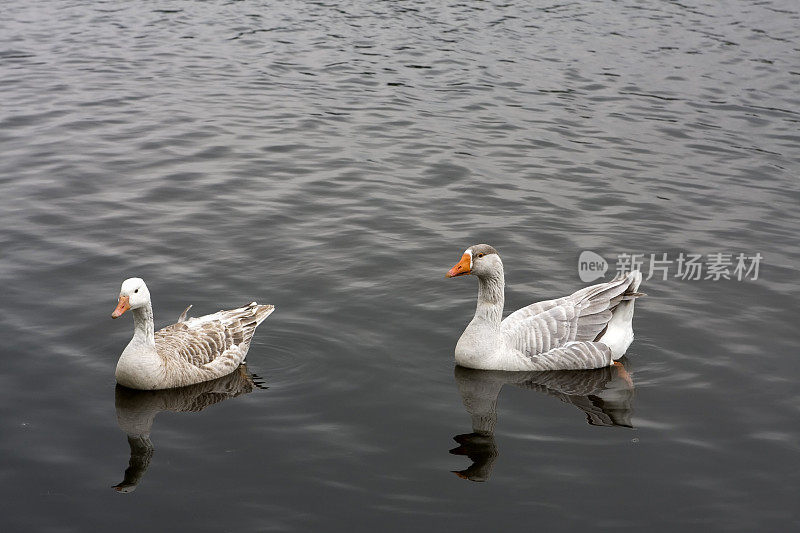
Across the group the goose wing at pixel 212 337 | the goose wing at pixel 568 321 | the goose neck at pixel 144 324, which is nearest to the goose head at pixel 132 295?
the goose neck at pixel 144 324

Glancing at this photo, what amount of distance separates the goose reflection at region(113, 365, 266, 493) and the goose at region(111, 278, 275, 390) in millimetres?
99

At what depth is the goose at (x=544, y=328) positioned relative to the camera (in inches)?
483

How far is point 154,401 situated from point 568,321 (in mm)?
5598

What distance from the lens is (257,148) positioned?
69.1 feet

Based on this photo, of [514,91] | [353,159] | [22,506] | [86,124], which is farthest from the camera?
[514,91]

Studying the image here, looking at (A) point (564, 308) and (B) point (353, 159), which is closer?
(A) point (564, 308)

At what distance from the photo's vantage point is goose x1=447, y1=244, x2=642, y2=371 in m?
12.3

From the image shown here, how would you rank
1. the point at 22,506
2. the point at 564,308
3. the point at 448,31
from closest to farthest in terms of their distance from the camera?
the point at 22,506
the point at 564,308
the point at 448,31

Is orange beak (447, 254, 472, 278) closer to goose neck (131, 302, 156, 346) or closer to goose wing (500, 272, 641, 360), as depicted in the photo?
goose wing (500, 272, 641, 360)

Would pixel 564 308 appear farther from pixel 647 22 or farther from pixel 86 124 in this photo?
pixel 647 22

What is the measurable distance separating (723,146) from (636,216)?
5.26 metres

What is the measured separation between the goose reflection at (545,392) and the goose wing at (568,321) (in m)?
0.35

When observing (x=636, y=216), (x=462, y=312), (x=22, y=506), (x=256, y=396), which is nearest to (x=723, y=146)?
(x=636, y=216)

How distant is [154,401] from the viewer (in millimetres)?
11469
